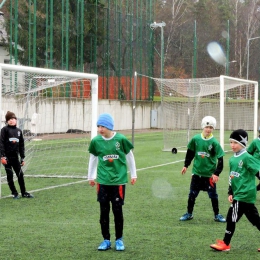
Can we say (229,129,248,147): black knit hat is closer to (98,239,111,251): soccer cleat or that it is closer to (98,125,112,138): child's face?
(98,125,112,138): child's face

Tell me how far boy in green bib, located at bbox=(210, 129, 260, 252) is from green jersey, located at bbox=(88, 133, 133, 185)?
128 centimetres

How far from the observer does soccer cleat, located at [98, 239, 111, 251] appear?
7434 millimetres

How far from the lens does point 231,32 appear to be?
198 ft

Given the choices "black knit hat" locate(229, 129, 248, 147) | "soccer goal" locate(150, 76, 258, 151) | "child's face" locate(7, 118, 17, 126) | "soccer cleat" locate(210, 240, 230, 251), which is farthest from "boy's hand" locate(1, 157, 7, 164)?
"soccer goal" locate(150, 76, 258, 151)

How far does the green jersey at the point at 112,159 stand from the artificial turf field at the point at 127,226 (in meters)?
0.84

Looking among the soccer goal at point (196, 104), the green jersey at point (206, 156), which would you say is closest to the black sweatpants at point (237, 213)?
the green jersey at point (206, 156)

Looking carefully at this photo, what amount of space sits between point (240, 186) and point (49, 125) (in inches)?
471

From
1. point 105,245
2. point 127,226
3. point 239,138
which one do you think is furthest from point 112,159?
point 127,226

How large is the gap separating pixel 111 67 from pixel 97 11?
11.5 ft

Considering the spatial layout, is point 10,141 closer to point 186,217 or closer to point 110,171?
point 186,217

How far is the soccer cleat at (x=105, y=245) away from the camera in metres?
7.43

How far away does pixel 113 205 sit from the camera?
7.57 metres

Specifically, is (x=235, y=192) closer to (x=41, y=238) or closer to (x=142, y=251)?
(x=142, y=251)

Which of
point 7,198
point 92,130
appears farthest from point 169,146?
point 7,198
